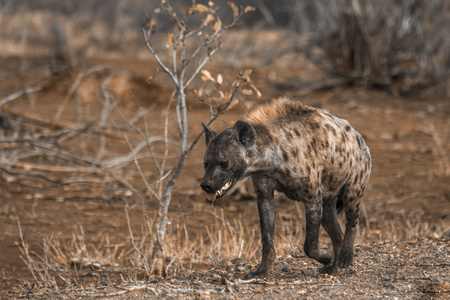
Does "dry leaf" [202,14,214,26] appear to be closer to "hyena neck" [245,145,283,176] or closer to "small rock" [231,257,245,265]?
"hyena neck" [245,145,283,176]

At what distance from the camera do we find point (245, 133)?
4176 mm

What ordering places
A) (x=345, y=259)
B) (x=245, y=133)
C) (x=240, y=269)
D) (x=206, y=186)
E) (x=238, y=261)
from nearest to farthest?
(x=206, y=186), (x=245, y=133), (x=345, y=259), (x=240, y=269), (x=238, y=261)

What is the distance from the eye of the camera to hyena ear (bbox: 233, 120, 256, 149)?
13.6 feet

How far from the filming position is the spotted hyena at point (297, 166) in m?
4.17

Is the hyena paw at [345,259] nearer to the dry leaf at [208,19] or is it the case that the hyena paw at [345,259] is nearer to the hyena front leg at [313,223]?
the hyena front leg at [313,223]

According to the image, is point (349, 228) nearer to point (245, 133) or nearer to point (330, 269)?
point (330, 269)

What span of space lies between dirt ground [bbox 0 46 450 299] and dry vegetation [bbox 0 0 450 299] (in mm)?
23

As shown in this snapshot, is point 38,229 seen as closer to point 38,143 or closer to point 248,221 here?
point 38,143

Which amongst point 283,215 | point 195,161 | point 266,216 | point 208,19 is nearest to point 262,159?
point 266,216

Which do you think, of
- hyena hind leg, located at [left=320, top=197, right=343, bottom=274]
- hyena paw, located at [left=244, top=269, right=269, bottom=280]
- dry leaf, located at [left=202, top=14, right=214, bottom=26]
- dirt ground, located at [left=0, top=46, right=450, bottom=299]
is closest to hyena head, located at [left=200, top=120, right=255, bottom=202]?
dirt ground, located at [left=0, top=46, right=450, bottom=299]

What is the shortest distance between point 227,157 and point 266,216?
58cm

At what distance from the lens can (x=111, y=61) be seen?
1662 cm

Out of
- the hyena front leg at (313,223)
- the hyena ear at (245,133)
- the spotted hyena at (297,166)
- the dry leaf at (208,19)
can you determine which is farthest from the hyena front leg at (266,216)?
the dry leaf at (208,19)

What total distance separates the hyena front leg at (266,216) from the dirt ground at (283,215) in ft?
0.34
